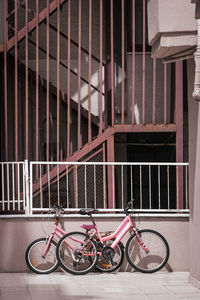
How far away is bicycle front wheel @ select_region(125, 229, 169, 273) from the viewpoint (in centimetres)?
1125

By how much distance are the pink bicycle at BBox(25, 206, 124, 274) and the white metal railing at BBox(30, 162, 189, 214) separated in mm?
454

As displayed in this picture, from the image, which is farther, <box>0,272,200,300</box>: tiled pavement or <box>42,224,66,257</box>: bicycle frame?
<box>42,224,66,257</box>: bicycle frame

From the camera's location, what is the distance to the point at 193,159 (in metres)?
9.91

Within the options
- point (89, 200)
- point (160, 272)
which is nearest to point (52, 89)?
point (89, 200)

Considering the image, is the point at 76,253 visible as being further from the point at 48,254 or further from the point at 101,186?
the point at 101,186

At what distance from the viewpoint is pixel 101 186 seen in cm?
1312

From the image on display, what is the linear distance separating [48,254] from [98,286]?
170 centimetres

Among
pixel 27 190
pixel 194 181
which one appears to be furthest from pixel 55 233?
pixel 194 181

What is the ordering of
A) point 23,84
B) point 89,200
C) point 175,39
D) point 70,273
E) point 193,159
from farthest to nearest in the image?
point 23,84 → point 89,200 → point 70,273 → point 193,159 → point 175,39

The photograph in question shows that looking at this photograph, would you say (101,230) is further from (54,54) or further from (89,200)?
(54,54)

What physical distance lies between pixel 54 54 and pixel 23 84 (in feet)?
3.33

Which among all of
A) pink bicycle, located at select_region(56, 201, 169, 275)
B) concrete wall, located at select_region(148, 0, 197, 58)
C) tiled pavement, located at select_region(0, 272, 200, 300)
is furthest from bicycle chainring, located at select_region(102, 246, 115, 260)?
concrete wall, located at select_region(148, 0, 197, 58)

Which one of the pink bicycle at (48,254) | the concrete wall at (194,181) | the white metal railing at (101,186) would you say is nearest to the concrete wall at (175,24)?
the concrete wall at (194,181)

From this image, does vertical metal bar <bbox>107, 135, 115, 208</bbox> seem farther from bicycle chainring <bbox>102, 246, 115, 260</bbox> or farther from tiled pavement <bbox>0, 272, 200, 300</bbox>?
tiled pavement <bbox>0, 272, 200, 300</bbox>
